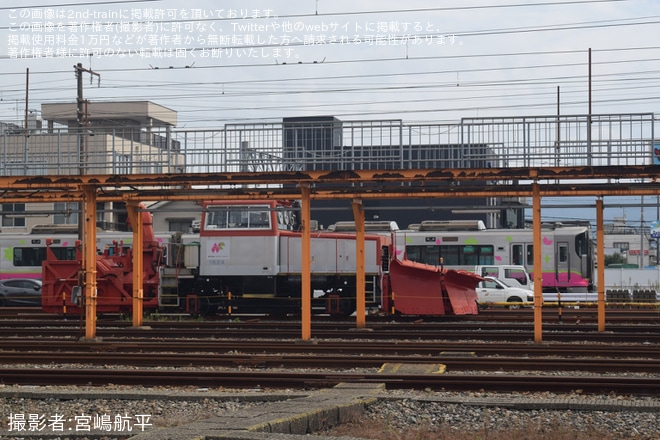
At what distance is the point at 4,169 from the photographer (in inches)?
797

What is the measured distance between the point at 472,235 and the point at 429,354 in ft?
63.6

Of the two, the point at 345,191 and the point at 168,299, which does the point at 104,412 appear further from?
the point at 168,299

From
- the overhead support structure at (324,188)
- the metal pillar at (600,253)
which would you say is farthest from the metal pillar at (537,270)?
the metal pillar at (600,253)

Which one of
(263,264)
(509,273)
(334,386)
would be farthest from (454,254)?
(334,386)

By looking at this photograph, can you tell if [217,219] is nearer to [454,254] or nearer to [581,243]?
[454,254]

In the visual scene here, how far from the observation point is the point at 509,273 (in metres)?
33.9

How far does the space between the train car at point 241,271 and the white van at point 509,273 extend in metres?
8.56

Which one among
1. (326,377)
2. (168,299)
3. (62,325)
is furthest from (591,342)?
(62,325)

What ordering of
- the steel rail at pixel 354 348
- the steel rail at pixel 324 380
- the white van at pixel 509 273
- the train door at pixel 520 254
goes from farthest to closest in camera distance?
the train door at pixel 520 254 → the white van at pixel 509 273 → the steel rail at pixel 354 348 → the steel rail at pixel 324 380

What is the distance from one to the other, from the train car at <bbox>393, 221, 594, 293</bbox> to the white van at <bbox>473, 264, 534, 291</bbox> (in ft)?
4.53

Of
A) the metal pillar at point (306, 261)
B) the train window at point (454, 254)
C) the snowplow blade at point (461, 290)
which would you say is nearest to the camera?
the metal pillar at point (306, 261)

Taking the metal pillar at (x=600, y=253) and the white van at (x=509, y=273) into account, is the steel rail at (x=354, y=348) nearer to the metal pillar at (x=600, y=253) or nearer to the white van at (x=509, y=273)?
the metal pillar at (x=600, y=253)

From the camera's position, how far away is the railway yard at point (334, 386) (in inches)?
388

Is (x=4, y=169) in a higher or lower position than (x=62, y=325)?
higher
